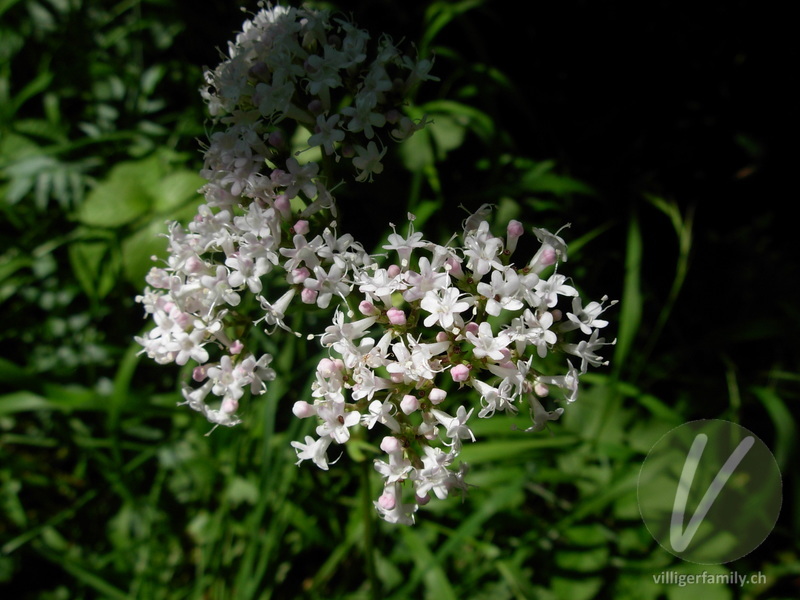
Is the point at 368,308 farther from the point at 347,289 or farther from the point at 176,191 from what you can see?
the point at 176,191

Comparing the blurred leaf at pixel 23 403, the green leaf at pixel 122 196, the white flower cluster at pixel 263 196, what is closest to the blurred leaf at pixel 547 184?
the white flower cluster at pixel 263 196

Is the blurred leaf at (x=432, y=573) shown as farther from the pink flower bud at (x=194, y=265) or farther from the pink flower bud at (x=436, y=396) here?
the pink flower bud at (x=194, y=265)

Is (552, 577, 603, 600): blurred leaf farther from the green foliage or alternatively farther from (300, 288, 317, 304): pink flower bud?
(300, 288, 317, 304): pink flower bud

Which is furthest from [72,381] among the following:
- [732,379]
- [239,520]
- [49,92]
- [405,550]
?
[732,379]

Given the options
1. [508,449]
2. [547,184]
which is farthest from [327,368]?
[547,184]

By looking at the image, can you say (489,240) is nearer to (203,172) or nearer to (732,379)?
(203,172)
